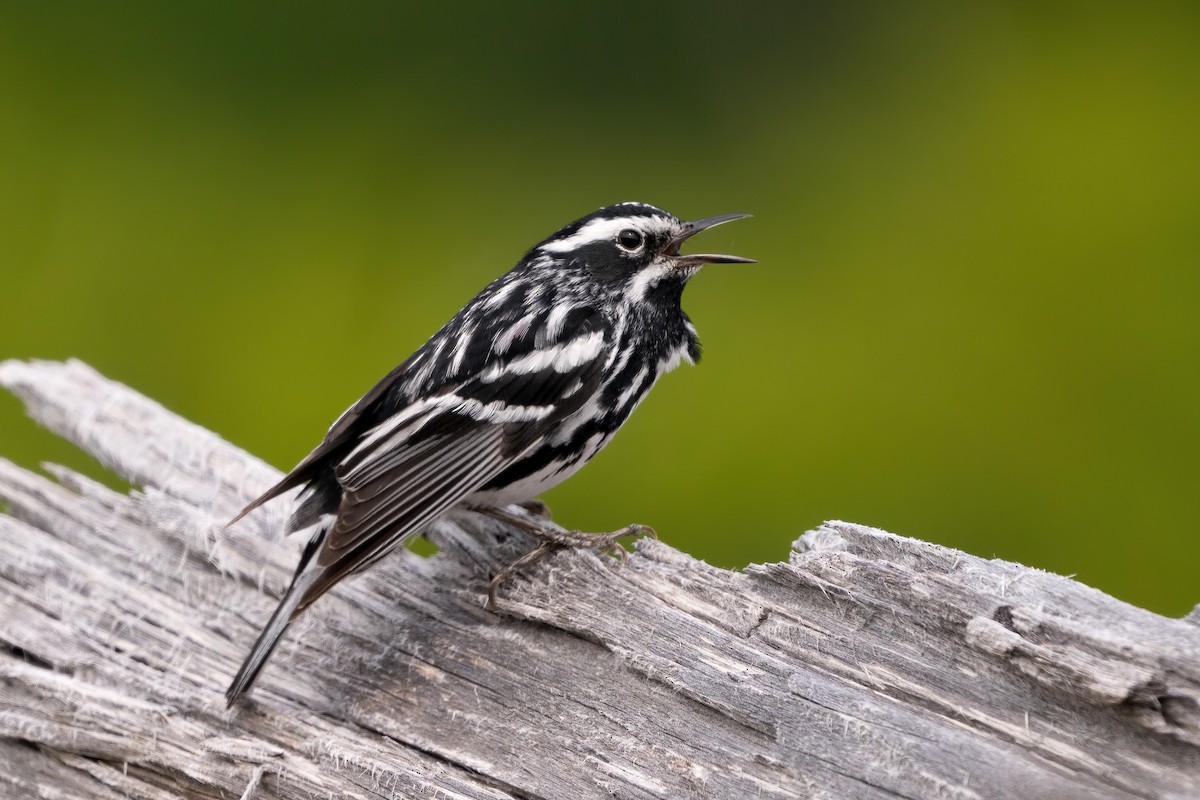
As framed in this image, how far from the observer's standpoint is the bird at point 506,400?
2.88m

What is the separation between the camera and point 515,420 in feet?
9.89

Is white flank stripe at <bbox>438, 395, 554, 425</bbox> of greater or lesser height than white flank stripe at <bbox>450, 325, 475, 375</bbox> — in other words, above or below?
below

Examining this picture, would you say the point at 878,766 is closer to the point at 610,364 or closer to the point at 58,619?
the point at 610,364

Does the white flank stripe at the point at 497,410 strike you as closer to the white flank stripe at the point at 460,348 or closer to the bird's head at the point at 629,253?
the white flank stripe at the point at 460,348

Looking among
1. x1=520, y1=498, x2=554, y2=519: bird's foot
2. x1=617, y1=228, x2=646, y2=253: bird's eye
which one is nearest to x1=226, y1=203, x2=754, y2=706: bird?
x1=617, y1=228, x2=646, y2=253: bird's eye

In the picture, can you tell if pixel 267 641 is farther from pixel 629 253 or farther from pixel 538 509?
pixel 629 253

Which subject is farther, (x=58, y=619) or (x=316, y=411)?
(x=316, y=411)

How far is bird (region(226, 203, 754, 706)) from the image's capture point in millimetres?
2881

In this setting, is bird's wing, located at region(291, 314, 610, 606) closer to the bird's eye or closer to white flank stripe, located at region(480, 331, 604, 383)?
white flank stripe, located at region(480, 331, 604, 383)

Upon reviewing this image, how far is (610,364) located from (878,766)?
4.15 ft

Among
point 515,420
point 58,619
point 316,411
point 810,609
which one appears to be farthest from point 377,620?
point 316,411

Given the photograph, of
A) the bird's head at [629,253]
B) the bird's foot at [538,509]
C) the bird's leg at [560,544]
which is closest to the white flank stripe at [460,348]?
the bird's head at [629,253]

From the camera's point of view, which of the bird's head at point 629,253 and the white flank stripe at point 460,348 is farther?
the bird's head at point 629,253

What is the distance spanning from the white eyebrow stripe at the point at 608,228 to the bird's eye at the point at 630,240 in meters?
0.01
